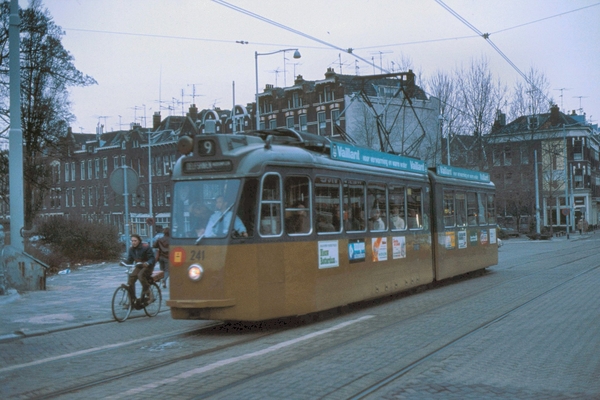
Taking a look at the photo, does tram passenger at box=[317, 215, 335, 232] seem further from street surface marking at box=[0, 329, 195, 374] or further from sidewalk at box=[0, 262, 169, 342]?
sidewalk at box=[0, 262, 169, 342]

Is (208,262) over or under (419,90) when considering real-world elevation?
under

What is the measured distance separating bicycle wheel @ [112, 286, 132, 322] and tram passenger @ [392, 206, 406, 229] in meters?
5.15

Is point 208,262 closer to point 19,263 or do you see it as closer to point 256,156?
point 256,156

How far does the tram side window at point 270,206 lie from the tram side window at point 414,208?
5.06 metres

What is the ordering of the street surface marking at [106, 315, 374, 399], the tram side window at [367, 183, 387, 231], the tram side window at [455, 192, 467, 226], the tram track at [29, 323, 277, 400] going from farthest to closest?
the tram side window at [455, 192, 467, 226], the tram side window at [367, 183, 387, 231], the tram track at [29, 323, 277, 400], the street surface marking at [106, 315, 374, 399]

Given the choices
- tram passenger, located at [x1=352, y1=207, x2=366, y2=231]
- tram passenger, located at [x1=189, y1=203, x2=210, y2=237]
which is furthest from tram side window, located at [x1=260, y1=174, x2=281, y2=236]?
tram passenger, located at [x1=352, y1=207, x2=366, y2=231]

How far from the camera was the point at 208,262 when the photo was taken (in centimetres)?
1081

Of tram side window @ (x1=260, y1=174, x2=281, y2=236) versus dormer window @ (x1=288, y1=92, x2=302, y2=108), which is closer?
tram side window @ (x1=260, y1=174, x2=281, y2=236)

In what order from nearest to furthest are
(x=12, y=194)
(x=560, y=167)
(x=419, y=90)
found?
(x=12, y=194), (x=419, y=90), (x=560, y=167)

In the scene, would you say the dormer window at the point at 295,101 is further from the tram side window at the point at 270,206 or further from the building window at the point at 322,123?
the tram side window at the point at 270,206

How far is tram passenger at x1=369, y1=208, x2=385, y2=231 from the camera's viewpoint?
13.9m

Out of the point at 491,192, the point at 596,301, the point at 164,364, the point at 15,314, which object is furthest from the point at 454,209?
the point at 164,364

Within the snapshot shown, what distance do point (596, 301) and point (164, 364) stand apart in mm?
8525

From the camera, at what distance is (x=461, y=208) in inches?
766
